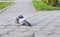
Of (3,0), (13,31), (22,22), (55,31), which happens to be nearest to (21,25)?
(22,22)

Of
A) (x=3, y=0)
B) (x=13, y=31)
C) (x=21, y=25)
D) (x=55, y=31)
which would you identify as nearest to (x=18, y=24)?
(x=21, y=25)

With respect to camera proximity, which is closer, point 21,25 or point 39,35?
point 39,35

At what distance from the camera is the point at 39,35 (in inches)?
237

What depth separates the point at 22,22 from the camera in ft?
24.7

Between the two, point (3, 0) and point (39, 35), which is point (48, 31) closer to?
point (39, 35)

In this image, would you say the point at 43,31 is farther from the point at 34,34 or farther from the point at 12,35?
the point at 12,35

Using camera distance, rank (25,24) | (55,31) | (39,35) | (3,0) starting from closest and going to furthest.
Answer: (39,35) < (55,31) < (25,24) < (3,0)

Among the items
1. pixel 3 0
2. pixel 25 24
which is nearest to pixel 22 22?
pixel 25 24

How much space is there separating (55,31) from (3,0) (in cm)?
1379

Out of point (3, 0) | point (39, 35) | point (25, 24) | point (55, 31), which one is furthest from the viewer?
point (3, 0)

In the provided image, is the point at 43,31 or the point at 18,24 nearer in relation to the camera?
the point at 43,31

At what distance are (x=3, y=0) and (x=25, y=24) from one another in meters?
12.7

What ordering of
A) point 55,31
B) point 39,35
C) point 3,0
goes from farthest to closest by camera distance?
point 3,0 < point 55,31 < point 39,35

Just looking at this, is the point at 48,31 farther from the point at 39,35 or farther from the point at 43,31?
the point at 39,35
